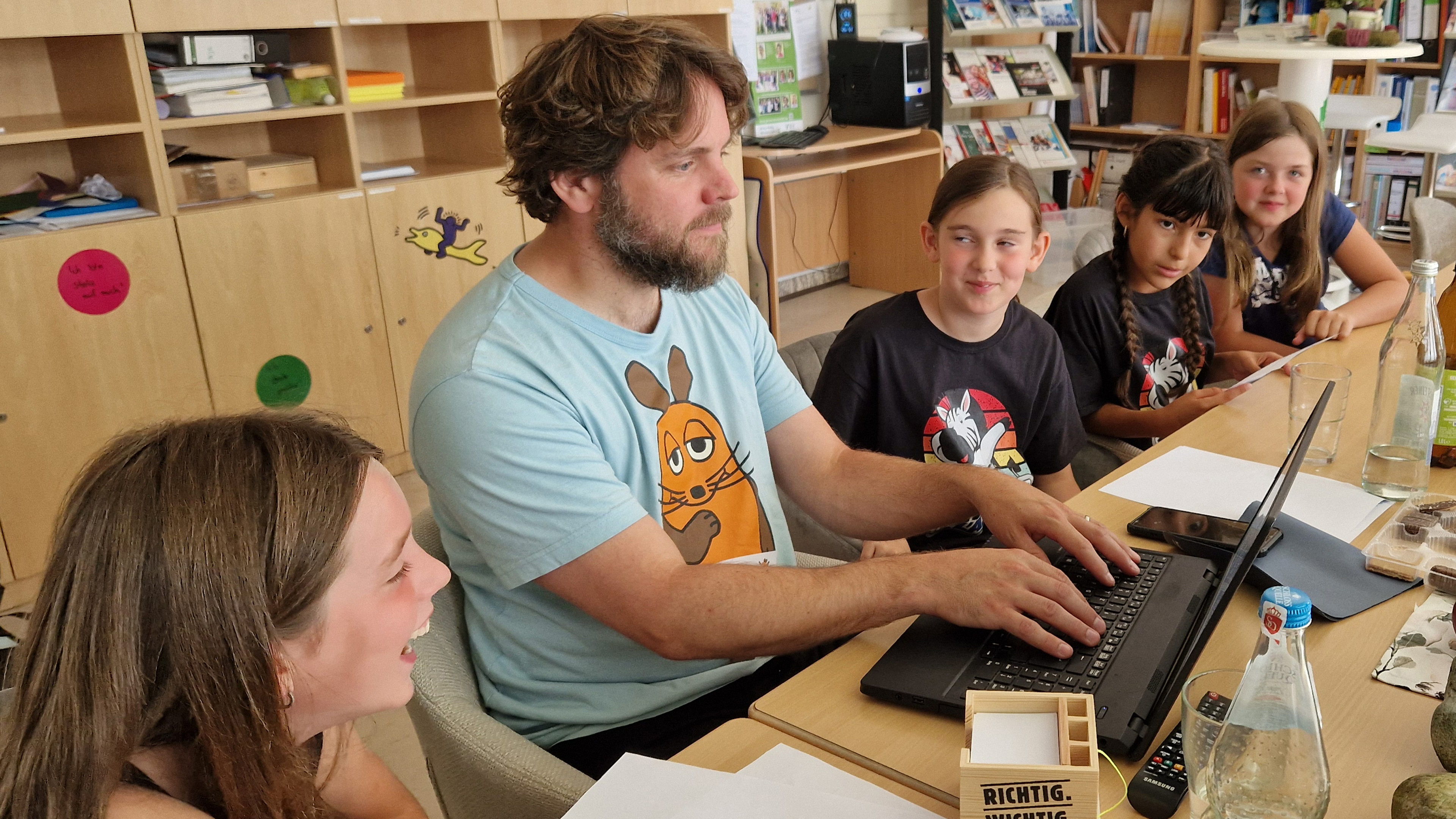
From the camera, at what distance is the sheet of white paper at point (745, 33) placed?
4.35 meters

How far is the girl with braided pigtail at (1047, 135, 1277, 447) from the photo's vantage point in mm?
2121

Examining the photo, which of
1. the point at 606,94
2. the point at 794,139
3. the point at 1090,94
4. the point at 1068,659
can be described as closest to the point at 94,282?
the point at 606,94

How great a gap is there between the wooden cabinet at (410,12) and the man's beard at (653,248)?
2089 mm

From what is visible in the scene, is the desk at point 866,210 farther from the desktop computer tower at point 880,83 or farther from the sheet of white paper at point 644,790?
the sheet of white paper at point 644,790

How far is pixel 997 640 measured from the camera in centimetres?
106

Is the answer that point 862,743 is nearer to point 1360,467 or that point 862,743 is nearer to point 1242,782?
point 1242,782

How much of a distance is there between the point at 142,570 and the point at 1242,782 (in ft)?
2.63

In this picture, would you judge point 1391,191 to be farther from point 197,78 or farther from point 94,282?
point 94,282

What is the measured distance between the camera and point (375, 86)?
3.27 metres

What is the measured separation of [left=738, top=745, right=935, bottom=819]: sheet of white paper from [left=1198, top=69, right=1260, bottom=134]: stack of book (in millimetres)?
5734

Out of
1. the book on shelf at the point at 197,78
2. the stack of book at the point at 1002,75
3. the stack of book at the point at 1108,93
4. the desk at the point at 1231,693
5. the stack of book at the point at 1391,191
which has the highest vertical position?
the book on shelf at the point at 197,78

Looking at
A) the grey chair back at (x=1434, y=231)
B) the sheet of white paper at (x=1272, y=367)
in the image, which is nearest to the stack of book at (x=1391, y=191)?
the grey chair back at (x=1434, y=231)

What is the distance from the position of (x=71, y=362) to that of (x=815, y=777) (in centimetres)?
259

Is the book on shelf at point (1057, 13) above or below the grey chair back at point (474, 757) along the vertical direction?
above
